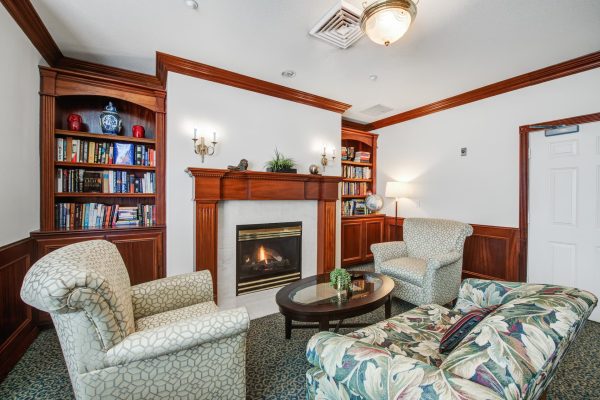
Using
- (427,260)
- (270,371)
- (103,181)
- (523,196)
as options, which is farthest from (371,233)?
(103,181)

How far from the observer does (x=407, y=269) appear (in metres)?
2.70

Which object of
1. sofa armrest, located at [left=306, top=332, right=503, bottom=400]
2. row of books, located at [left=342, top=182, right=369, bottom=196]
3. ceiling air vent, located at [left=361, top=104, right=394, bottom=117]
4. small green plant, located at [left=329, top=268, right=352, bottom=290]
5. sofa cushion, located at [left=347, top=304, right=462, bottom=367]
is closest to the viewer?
sofa armrest, located at [left=306, top=332, right=503, bottom=400]

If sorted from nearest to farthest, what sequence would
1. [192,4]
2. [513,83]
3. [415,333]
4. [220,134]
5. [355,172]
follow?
[415,333], [192,4], [220,134], [513,83], [355,172]

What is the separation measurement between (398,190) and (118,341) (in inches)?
152

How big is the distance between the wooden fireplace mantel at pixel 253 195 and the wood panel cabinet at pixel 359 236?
76 cm

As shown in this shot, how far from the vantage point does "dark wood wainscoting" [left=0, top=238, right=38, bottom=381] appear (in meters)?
1.74

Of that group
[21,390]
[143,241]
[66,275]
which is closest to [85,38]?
[143,241]

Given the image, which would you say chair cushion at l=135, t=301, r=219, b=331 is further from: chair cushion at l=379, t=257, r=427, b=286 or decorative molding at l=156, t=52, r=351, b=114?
decorative molding at l=156, t=52, r=351, b=114

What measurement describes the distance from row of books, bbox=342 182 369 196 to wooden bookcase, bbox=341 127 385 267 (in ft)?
0.06

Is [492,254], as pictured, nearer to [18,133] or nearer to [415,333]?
[415,333]

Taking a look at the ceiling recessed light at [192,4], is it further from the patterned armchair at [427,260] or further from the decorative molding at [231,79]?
the patterned armchair at [427,260]

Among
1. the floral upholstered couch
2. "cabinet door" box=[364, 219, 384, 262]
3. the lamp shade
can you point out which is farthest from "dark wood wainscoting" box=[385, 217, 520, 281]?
the floral upholstered couch

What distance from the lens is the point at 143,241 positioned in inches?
103

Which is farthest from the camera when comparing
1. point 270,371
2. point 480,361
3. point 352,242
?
point 352,242
